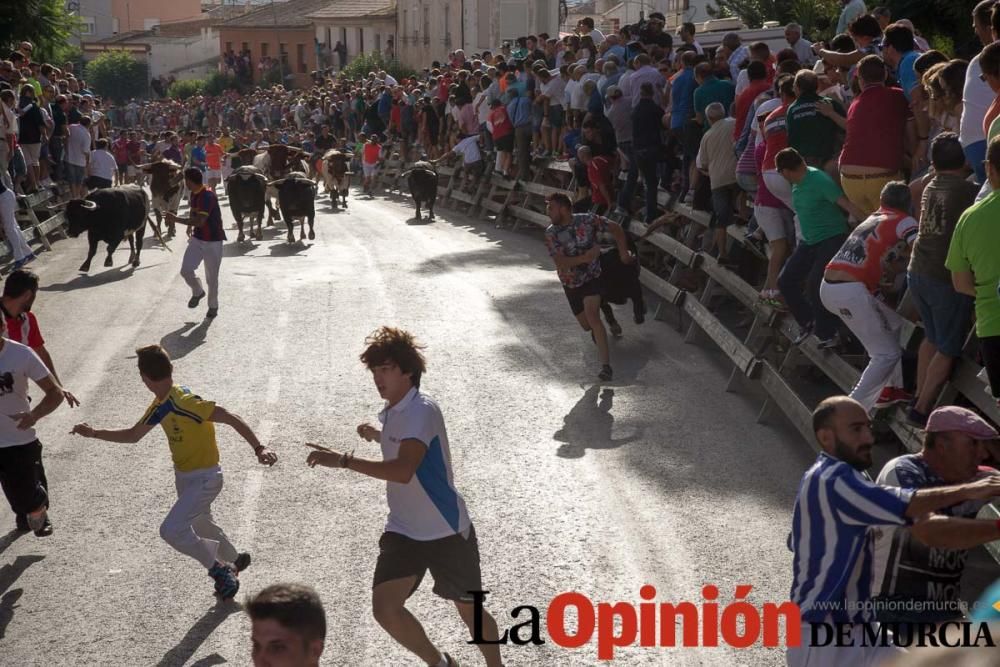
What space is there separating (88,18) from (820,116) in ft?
406

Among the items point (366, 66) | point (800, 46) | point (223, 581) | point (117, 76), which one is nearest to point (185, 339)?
point (223, 581)

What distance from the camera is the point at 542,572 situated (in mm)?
7941

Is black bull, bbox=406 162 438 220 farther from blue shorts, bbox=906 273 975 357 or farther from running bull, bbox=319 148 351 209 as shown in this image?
blue shorts, bbox=906 273 975 357

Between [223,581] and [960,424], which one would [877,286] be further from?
[223,581]

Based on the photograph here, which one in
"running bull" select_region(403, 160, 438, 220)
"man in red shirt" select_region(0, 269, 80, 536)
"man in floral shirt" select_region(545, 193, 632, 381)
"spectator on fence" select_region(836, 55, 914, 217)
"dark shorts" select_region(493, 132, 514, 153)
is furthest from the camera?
"running bull" select_region(403, 160, 438, 220)

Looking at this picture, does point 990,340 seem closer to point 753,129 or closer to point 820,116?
point 820,116

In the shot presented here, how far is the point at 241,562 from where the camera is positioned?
7.91 meters

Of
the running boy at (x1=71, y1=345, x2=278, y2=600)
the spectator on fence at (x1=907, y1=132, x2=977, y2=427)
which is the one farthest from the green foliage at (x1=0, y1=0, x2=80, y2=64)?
the spectator on fence at (x1=907, y1=132, x2=977, y2=427)

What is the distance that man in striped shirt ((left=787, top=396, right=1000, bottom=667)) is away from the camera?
4.66 m

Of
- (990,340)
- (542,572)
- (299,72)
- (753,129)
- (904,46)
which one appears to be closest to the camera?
(990,340)

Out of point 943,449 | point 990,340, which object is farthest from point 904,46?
point 943,449

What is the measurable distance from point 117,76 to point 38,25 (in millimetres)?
70718

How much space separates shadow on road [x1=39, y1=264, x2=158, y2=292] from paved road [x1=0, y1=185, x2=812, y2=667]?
2.46 ft

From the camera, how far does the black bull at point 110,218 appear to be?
20.5 metres
